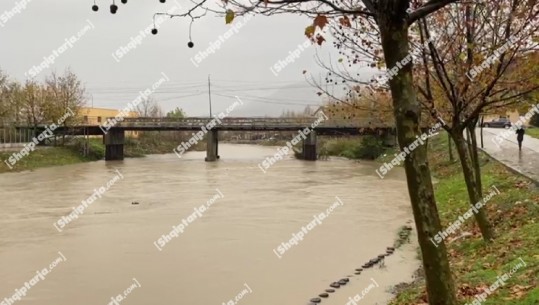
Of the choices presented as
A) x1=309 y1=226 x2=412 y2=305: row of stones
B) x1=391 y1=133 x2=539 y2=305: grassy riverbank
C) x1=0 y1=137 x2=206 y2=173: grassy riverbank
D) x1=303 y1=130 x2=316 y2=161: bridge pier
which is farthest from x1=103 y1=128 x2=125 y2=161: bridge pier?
x1=309 y1=226 x2=412 y2=305: row of stones

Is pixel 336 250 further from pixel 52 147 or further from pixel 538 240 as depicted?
pixel 52 147

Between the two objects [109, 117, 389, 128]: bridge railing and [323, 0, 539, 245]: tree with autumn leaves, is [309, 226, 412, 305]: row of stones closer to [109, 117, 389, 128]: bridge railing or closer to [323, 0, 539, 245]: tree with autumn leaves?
[323, 0, 539, 245]: tree with autumn leaves

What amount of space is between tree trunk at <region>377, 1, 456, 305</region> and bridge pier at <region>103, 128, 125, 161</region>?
52288 millimetres

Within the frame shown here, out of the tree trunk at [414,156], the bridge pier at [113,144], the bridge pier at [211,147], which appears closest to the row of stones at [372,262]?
the tree trunk at [414,156]

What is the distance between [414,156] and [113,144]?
5329 centimetres

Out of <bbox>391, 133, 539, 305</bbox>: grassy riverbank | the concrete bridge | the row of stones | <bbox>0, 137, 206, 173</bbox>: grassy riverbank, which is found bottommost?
<bbox>0, 137, 206, 173</bbox>: grassy riverbank

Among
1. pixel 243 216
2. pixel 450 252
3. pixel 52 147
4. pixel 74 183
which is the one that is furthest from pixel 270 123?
pixel 450 252

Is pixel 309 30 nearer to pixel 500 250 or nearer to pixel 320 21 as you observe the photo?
pixel 320 21

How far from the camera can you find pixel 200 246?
41.5 ft

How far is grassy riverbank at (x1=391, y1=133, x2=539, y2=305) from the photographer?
644cm

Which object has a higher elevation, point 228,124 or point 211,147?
point 228,124

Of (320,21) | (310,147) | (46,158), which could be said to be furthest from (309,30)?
(310,147)

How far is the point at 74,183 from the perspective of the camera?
98.5 feet

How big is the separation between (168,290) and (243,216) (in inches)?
328
